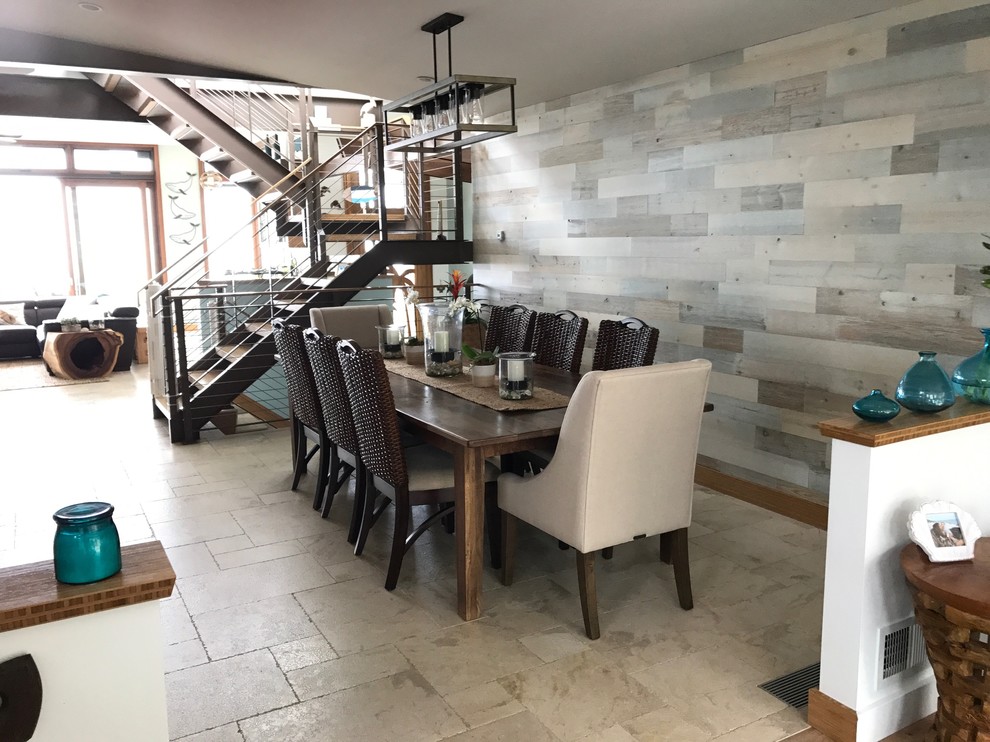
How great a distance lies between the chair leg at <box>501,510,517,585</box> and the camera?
3.21m

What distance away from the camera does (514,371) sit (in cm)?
335

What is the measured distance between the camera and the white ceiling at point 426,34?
355cm

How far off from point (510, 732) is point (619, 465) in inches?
36.9

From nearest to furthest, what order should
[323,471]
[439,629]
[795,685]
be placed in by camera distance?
[795,685]
[439,629]
[323,471]

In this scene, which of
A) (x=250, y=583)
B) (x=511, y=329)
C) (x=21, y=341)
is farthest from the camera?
(x=21, y=341)

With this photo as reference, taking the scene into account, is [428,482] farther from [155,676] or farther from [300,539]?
[155,676]

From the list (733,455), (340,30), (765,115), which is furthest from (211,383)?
(765,115)

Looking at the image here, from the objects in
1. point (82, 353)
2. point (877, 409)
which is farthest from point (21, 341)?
point (877, 409)

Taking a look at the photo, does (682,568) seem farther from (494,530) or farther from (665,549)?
(494,530)

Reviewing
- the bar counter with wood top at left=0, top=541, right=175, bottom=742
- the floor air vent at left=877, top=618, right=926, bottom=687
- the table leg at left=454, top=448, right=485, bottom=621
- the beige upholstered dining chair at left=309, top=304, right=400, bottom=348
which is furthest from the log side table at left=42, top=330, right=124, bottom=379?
the floor air vent at left=877, top=618, right=926, bottom=687

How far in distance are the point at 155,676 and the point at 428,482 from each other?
1851 mm

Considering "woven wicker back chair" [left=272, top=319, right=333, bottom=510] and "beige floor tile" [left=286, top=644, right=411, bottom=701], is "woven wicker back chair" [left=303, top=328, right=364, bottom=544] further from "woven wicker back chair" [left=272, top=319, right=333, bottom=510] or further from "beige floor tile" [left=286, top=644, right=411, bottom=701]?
"beige floor tile" [left=286, top=644, right=411, bottom=701]

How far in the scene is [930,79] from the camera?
10.8 feet

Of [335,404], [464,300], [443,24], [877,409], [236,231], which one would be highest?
[443,24]
